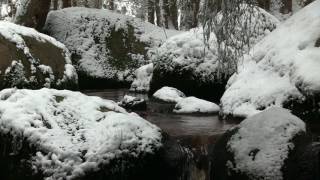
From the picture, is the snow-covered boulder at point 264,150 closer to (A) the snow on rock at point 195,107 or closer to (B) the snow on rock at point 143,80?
(A) the snow on rock at point 195,107

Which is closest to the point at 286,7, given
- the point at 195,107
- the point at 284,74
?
the point at 195,107

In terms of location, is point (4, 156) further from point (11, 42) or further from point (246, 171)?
point (11, 42)

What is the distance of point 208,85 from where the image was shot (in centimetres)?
1074

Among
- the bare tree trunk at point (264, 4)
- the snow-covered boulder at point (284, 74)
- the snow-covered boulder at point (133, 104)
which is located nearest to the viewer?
the snow-covered boulder at point (284, 74)

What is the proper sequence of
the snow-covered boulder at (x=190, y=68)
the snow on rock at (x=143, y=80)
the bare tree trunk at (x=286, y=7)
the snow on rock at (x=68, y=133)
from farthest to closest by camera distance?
the bare tree trunk at (x=286, y=7), the snow on rock at (x=143, y=80), the snow-covered boulder at (x=190, y=68), the snow on rock at (x=68, y=133)

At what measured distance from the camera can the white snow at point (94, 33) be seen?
14.9 m

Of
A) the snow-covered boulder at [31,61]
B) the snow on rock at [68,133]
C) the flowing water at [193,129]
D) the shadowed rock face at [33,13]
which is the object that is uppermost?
the shadowed rock face at [33,13]

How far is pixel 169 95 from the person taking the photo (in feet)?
34.4

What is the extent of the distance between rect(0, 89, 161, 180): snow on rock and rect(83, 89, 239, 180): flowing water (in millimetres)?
771

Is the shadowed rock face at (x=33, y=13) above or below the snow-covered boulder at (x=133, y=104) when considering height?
above

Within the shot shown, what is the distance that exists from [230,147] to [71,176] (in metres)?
1.71

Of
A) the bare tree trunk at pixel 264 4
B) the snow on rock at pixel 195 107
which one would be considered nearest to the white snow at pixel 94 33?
the snow on rock at pixel 195 107

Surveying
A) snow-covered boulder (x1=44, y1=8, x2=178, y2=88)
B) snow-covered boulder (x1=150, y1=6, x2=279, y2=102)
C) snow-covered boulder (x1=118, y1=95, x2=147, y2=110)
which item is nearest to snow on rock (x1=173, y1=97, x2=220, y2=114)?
→ snow-covered boulder (x1=118, y1=95, x2=147, y2=110)

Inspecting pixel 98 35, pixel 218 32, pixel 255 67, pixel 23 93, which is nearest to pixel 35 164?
pixel 23 93
